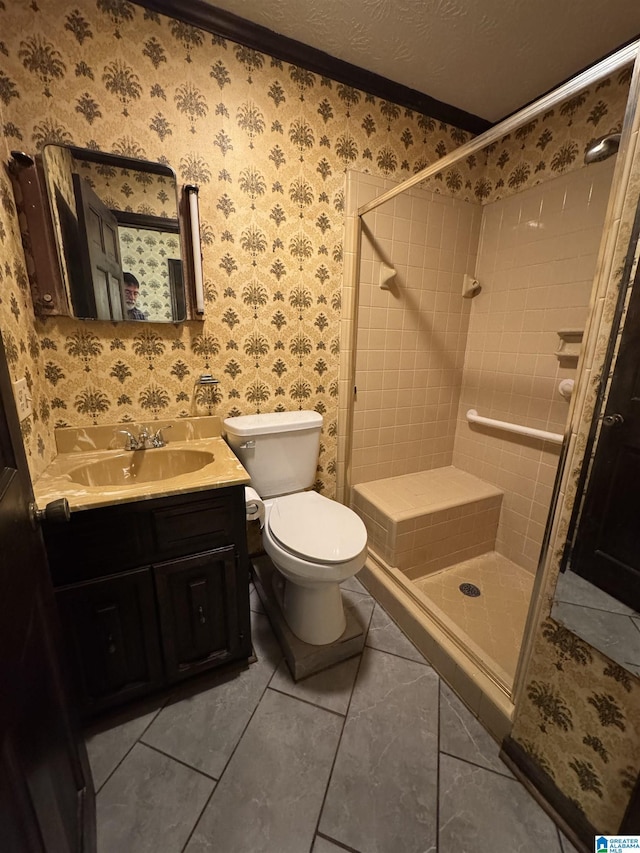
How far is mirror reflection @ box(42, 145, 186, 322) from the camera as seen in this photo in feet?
3.83

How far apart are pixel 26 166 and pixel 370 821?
215cm

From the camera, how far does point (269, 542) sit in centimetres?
132

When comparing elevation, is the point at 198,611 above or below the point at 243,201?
below

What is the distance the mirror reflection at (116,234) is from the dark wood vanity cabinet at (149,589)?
76 cm

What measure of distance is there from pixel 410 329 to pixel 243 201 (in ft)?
3.43

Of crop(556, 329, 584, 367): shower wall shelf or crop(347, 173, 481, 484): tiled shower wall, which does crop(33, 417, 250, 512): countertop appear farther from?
crop(556, 329, 584, 367): shower wall shelf

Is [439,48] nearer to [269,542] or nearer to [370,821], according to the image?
[269,542]

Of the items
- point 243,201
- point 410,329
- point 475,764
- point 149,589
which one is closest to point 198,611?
point 149,589

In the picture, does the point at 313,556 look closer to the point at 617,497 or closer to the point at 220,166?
the point at 617,497

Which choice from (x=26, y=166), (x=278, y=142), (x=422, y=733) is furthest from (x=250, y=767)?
(x=278, y=142)

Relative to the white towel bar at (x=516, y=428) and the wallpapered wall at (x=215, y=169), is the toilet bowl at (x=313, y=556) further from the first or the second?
the white towel bar at (x=516, y=428)

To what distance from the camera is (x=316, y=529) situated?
1.34 meters

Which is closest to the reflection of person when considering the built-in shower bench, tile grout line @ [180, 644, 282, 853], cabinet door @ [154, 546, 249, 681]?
cabinet door @ [154, 546, 249, 681]

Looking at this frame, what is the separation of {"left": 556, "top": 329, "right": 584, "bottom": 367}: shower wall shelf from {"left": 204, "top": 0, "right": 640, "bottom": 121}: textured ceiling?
1062 mm
